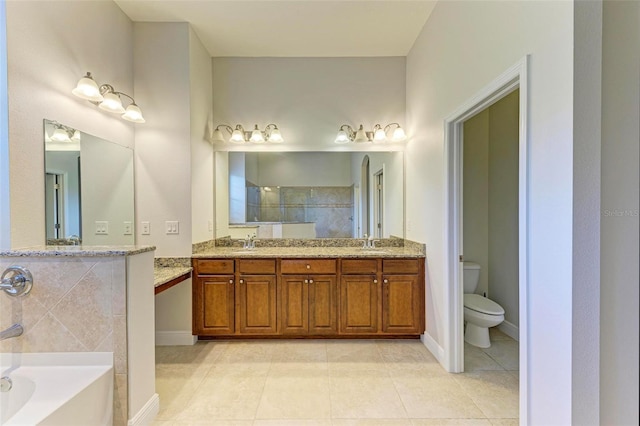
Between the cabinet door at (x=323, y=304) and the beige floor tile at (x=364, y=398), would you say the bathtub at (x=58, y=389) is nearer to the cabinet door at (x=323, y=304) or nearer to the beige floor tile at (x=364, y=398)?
the beige floor tile at (x=364, y=398)

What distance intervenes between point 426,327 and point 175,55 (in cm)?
337

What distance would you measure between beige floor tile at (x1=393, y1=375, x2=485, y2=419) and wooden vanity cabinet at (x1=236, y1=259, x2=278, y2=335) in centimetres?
122

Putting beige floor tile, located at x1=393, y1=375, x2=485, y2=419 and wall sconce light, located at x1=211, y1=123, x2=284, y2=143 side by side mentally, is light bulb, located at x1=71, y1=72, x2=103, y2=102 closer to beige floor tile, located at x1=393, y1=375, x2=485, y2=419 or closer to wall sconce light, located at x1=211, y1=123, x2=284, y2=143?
wall sconce light, located at x1=211, y1=123, x2=284, y2=143

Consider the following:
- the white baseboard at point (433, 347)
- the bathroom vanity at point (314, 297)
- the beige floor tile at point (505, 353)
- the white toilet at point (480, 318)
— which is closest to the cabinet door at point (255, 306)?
the bathroom vanity at point (314, 297)

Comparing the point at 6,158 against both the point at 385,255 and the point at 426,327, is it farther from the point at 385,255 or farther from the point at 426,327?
the point at 426,327

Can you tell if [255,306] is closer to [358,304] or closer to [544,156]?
[358,304]

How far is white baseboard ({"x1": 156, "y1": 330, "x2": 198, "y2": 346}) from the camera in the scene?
107 inches

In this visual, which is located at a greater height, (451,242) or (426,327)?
(451,242)

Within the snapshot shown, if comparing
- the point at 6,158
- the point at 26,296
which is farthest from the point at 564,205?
the point at 6,158

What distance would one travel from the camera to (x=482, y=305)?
2.62 meters

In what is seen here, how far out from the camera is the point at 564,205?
1195 mm

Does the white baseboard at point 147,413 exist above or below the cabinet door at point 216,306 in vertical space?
below

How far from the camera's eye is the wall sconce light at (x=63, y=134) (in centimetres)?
189

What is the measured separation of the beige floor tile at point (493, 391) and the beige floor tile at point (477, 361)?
0.06 meters
